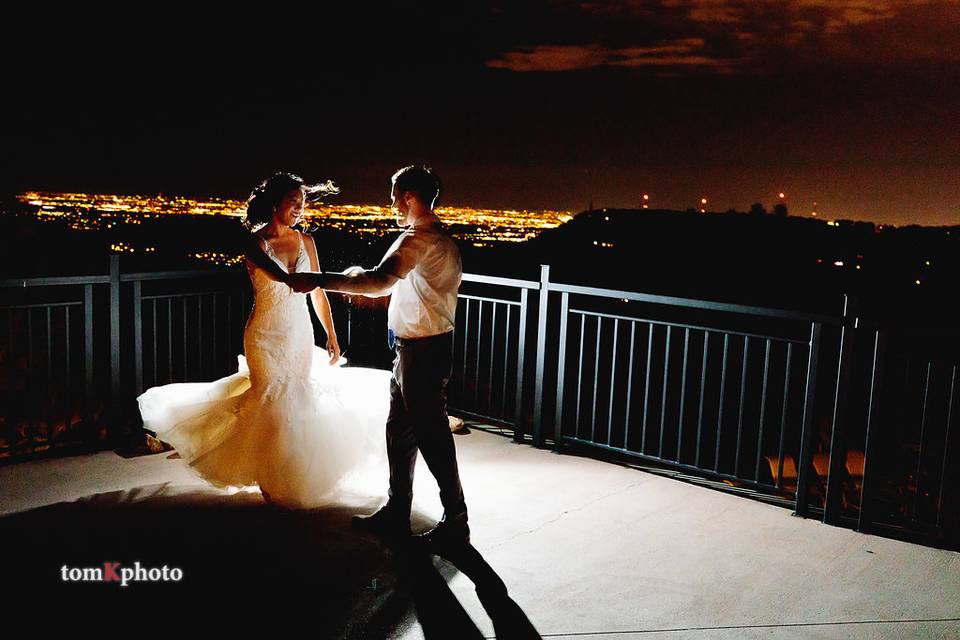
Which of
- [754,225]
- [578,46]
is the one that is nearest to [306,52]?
[578,46]

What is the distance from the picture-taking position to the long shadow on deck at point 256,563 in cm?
334

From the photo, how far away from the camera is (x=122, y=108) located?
5744 cm

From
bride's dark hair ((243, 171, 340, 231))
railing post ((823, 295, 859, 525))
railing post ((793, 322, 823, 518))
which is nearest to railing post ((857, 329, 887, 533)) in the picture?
railing post ((823, 295, 859, 525))

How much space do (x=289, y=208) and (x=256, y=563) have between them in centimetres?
202

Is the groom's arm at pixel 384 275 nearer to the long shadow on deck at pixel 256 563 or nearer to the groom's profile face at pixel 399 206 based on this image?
the groom's profile face at pixel 399 206

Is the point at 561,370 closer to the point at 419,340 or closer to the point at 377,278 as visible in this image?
the point at 419,340

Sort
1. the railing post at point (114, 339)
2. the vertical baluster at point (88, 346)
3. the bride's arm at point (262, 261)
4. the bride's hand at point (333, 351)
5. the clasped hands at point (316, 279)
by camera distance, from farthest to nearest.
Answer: the railing post at point (114, 339)
the vertical baluster at point (88, 346)
the bride's hand at point (333, 351)
the bride's arm at point (262, 261)
the clasped hands at point (316, 279)

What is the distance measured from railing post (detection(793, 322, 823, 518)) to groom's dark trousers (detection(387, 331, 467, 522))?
2216mm

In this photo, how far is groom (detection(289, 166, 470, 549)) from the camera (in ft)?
12.5

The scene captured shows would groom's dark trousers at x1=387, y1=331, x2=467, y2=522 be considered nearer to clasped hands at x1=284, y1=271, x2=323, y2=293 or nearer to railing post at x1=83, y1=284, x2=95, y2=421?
clasped hands at x1=284, y1=271, x2=323, y2=293

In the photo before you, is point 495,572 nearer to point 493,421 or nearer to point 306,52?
point 493,421

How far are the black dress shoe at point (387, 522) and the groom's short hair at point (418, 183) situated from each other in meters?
1.71

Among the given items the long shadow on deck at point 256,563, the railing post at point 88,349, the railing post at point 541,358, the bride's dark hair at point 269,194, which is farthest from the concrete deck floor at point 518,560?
the bride's dark hair at point 269,194

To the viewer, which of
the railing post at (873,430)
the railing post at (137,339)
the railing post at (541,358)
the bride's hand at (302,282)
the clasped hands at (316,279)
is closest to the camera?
the clasped hands at (316,279)
